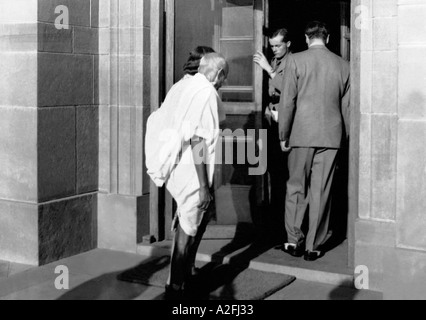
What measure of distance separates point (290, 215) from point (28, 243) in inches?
93.8

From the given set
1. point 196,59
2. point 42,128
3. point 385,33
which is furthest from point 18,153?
point 385,33

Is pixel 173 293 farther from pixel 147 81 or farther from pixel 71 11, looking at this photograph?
pixel 71 11

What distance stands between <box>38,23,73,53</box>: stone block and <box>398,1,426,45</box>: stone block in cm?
305

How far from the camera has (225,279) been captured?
6.44m

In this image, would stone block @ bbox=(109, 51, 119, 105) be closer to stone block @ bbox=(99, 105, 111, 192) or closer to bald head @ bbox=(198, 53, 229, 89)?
stone block @ bbox=(99, 105, 111, 192)

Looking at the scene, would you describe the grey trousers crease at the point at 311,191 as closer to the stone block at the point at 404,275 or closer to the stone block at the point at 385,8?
the stone block at the point at 404,275

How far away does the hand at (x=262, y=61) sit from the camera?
23.9 ft

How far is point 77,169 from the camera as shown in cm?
741

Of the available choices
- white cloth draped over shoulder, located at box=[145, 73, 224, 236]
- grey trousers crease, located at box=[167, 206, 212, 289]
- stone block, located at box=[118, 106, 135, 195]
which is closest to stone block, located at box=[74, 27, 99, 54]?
stone block, located at box=[118, 106, 135, 195]

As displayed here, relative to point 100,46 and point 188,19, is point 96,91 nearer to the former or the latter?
point 100,46

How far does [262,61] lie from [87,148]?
6.16ft

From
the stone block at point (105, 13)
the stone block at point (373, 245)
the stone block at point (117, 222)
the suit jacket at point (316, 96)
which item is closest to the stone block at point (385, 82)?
the suit jacket at point (316, 96)

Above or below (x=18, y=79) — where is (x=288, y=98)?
below
